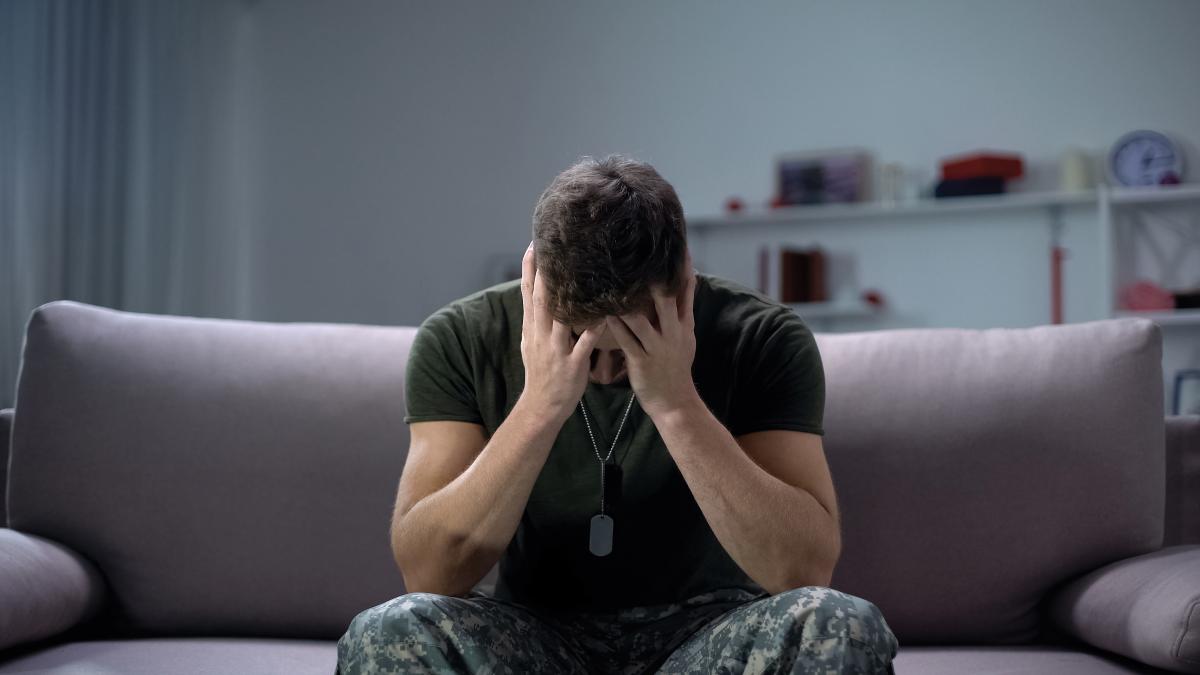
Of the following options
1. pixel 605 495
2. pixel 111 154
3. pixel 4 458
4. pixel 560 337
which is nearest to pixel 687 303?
pixel 560 337

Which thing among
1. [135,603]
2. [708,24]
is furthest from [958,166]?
[135,603]

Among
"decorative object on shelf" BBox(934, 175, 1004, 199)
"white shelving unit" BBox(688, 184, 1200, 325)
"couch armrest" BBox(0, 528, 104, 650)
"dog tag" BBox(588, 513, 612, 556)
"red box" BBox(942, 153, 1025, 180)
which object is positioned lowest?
"couch armrest" BBox(0, 528, 104, 650)

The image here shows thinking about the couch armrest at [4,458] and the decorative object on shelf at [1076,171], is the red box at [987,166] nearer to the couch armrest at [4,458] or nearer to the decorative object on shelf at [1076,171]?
the decorative object on shelf at [1076,171]

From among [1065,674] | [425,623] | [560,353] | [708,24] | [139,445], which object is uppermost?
[708,24]

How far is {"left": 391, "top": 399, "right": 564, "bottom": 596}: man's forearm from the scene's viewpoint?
1367mm

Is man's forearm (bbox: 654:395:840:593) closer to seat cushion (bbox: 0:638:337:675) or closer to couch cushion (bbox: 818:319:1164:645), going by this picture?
couch cushion (bbox: 818:319:1164:645)

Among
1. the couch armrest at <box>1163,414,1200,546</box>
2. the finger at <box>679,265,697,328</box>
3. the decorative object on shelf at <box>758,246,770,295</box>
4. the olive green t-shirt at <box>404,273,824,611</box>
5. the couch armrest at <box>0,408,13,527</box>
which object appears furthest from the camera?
the decorative object on shelf at <box>758,246,770,295</box>

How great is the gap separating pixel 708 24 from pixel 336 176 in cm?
189

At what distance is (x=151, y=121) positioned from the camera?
184 inches

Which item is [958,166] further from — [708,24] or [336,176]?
[336,176]

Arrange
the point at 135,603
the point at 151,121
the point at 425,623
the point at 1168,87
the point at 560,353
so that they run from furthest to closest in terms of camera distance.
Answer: the point at 151,121 → the point at 1168,87 → the point at 135,603 → the point at 560,353 → the point at 425,623

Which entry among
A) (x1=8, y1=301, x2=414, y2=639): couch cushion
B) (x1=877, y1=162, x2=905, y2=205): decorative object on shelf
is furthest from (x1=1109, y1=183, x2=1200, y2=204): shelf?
(x1=8, y1=301, x2=414, y2=639): couch cushion

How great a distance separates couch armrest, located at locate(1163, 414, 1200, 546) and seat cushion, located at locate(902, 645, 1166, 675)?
12.3 inches

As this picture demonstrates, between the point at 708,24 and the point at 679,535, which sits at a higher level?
the point at 708,24
